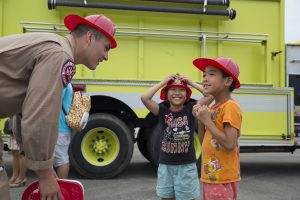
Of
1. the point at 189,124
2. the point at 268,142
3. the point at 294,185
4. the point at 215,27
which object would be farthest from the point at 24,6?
the point at 294,185

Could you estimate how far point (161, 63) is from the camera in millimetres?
6918

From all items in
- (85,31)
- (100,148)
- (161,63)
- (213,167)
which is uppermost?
(161,63)

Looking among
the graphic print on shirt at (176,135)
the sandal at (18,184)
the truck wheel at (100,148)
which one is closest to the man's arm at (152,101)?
the graphic print on shirt at (176,135)

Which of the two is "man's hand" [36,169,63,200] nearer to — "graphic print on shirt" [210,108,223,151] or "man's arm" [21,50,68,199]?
"man's arm" [21,50,68,199]

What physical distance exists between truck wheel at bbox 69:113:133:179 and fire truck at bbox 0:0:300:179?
2cm

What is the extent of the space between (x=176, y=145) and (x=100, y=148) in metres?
2.98

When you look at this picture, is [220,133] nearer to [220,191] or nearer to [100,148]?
[220,191]

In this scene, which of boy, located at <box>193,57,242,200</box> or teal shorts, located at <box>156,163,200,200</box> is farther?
teal shorts, located at <box>156,163,200,200</box>

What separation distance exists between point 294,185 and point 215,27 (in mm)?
2979

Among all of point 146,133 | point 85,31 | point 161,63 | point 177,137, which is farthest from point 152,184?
point 85,31

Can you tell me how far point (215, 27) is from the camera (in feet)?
23.5

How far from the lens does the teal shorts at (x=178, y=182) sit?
11.4ft

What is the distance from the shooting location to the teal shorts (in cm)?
349

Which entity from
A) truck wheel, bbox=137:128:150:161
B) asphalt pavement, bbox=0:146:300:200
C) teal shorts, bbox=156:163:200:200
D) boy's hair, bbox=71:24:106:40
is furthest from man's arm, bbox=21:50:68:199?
truck wheel, bbox=137:128:150:161
